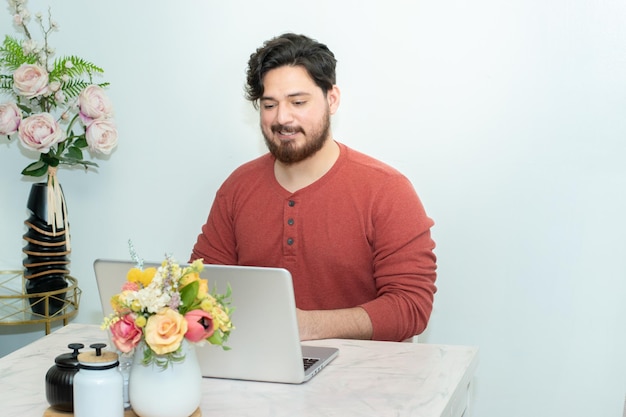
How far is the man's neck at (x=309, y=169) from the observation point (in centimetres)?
269

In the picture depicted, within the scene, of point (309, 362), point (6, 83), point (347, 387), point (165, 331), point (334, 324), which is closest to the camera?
point (165, 331)

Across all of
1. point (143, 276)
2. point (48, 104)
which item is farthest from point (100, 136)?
point (143, 276)

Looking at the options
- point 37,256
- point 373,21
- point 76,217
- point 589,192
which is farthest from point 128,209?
point 589,192

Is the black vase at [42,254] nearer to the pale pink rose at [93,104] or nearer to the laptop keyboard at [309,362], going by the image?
the pale pink rose at [93,104]

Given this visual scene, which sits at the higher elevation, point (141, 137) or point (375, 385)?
point (141, 137)

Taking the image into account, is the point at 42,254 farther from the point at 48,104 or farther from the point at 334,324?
the point at 334,324

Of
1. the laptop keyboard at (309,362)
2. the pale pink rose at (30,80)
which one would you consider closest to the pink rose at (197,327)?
the laptop keyboard at (309,362)

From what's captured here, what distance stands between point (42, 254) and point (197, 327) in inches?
68.5

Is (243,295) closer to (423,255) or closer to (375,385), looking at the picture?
(375,385)

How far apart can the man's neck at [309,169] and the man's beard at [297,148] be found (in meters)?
0.02

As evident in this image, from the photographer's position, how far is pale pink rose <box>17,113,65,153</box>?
116 inches

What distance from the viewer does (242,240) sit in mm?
2742

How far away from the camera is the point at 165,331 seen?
58.3 inches

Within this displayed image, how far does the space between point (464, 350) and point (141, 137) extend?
1755 millimetres
